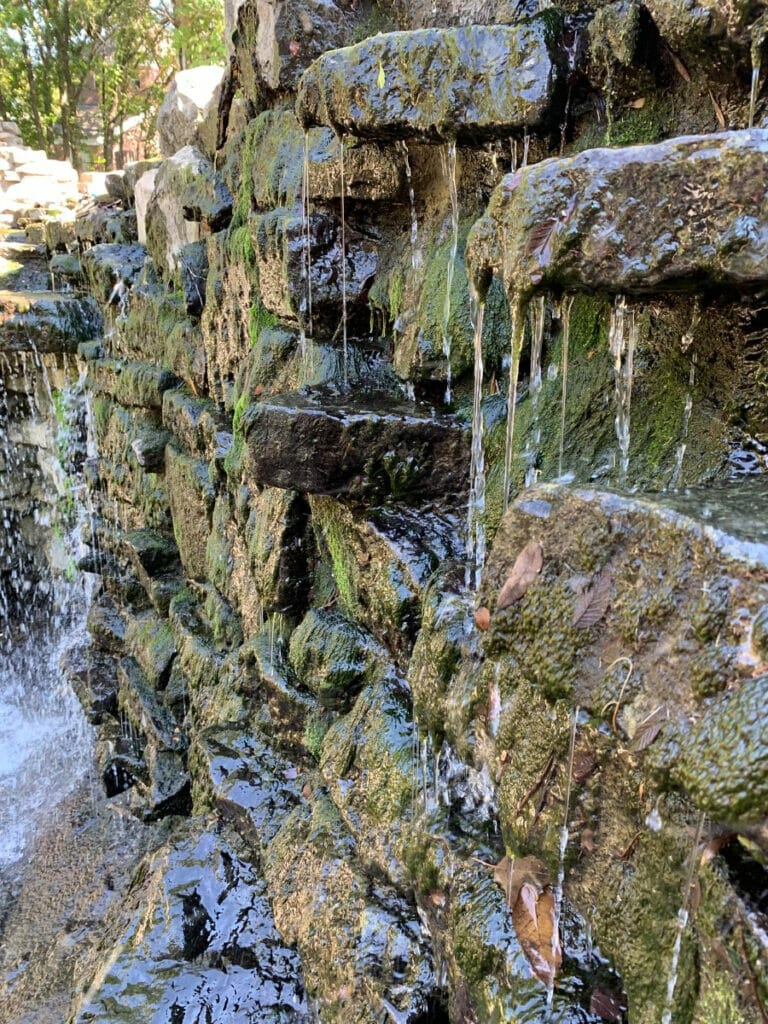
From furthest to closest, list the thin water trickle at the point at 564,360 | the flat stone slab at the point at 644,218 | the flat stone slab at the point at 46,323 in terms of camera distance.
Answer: the flat stone slab at the point at 46,323 < the thin water trickle at the point at 564,360 < the flat stone slab at the point at 644,218

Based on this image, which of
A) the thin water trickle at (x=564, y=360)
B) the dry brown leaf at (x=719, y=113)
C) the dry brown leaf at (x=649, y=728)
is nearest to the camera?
the dry brown leaf at (x=649, y=728)

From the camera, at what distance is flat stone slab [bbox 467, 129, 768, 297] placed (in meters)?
1.49

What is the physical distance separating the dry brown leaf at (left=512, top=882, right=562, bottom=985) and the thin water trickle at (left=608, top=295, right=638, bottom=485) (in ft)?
3.65

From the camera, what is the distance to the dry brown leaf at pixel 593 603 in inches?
59.1

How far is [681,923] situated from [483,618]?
0.74 metres

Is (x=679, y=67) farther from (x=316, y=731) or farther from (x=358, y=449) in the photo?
(x=316, y=731)

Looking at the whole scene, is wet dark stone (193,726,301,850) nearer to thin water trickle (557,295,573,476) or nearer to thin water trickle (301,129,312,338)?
thin water trickle (557,295,573,476)

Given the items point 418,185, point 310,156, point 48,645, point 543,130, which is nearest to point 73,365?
point 48,645

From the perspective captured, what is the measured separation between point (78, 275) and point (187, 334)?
167 inches

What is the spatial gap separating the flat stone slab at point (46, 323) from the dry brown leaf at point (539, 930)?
7.70 m

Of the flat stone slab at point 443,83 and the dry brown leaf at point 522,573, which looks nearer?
the dry brown leaf at point 522,573

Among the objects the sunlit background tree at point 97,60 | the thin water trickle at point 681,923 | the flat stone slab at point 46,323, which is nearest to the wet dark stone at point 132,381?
the flat stone slab at point 46,323

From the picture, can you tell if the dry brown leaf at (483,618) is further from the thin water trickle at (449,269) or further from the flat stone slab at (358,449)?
the thin water trickle at (449,269)

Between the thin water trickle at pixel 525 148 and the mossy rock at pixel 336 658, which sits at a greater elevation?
the thin water trickle at pixel 525 148
